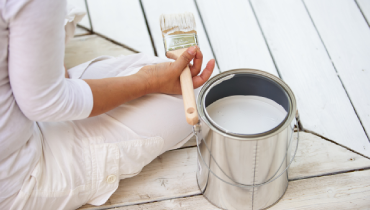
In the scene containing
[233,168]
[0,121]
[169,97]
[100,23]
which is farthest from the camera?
[100,23]

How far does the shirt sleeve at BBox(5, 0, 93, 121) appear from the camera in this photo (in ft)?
1.60

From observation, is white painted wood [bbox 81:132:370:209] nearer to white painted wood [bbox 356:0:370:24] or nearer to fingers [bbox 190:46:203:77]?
fingers [bbox 190:46:203:77]

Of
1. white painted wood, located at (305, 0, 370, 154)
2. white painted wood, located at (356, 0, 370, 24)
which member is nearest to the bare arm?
white painted wood, located at (305, 0, 370, 154)

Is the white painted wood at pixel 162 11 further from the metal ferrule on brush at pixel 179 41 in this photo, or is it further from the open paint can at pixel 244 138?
the open paint can at pixel 244 138

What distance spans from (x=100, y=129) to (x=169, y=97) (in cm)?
19

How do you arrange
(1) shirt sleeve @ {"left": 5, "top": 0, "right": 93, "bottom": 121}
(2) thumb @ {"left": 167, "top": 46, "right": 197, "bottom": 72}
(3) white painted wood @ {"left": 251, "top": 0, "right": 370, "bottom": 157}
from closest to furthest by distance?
(1) shirt sleeve @ {"left": 5, "top": 0, "right": 93, "bottom": 121} → (2) thumb @ {"left": 167, "top": 46, "right": 197, "bottom": 72} → (3) white painted wood @ {"left": 251, "top": 0, "right": 370, "bottom": 157}

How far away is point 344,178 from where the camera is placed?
85 cm

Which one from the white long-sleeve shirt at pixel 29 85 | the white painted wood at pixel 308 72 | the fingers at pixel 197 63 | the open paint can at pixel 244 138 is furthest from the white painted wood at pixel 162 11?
the white long-sleeve shirt at pixel 29 85

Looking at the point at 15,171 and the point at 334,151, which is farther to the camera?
the point at 334,151

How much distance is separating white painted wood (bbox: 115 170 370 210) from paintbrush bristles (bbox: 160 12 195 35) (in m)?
0.44

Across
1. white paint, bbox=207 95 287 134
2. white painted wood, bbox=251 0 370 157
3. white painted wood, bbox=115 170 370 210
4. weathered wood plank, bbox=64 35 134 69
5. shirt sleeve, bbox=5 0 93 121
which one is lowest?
white painted wood, bbox=115 170 370 210

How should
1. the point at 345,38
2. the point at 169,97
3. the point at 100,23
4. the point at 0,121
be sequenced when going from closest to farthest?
the point at 0,121
the point at 169,97
the point at 345,38
the point at 100,23

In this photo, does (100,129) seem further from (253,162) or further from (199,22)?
(199,22)

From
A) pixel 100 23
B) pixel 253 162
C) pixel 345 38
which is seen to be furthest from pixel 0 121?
pixel 345 38
